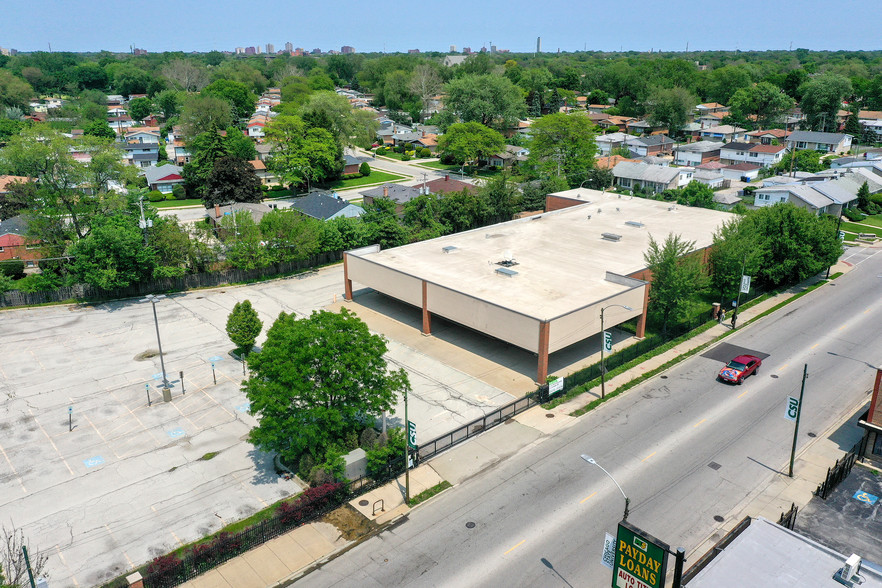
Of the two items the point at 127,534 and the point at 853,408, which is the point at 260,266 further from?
the point at 853,408

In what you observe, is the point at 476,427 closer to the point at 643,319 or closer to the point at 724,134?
the point at 643,319

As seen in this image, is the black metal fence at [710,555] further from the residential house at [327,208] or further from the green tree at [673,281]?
the residential house at [327,208]

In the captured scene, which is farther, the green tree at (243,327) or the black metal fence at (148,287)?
the black metal fence at (148,287)

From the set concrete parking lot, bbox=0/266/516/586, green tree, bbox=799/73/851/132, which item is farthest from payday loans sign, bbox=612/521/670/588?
green tree, bbox=799/73/851/132

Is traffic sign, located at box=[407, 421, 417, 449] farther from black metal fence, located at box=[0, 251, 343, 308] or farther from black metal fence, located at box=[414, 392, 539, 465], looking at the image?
black metal fence, located at box=[0, 251, 343, 308]

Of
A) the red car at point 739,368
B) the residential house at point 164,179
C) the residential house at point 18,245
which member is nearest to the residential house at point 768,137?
the red car at point 739,368
